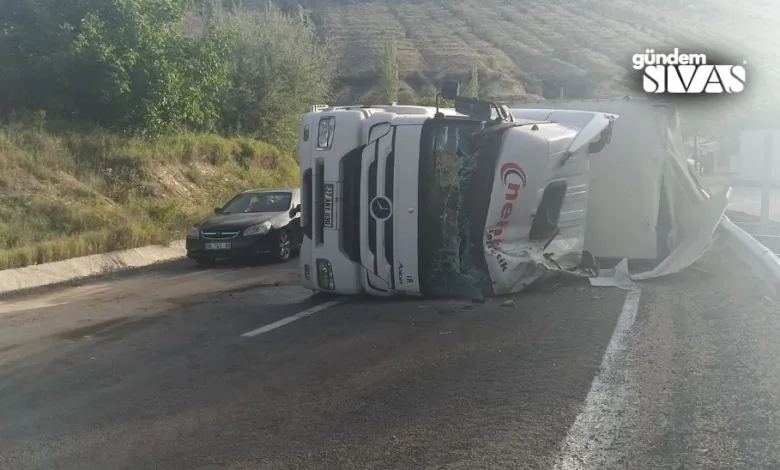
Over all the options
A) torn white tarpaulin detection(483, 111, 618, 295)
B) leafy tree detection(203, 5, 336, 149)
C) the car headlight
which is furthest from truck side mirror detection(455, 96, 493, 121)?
leafy tree detection(203, 5, 336, 149)

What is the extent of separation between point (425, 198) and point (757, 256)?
4.54 m

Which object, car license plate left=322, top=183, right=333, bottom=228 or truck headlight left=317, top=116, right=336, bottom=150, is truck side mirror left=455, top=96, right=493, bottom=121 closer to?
truck headlight left=317, top=116, right=336, bottom=150

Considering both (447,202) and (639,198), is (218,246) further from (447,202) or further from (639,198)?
(639,198)

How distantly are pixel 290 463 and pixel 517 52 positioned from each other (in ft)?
212

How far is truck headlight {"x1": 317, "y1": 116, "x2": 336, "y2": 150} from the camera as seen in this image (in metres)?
8.67

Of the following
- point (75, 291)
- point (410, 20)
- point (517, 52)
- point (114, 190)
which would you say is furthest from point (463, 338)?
point (410, 20)

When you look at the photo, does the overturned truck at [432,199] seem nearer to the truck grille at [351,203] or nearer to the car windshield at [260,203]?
the truck grille at [351,203]

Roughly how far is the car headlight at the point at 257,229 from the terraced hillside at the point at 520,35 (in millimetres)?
28172

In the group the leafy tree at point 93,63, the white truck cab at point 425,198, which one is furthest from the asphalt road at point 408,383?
the leafy tree at point 93,63

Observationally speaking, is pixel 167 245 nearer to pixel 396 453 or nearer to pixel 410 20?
pixel 396 453

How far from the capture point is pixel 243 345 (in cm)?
753

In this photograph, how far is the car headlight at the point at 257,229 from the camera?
1396cm

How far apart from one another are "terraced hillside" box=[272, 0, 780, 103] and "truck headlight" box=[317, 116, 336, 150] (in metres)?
32.1

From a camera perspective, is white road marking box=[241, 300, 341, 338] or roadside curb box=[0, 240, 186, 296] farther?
Result: roadside curb box=[0, 240, 186, 296]
